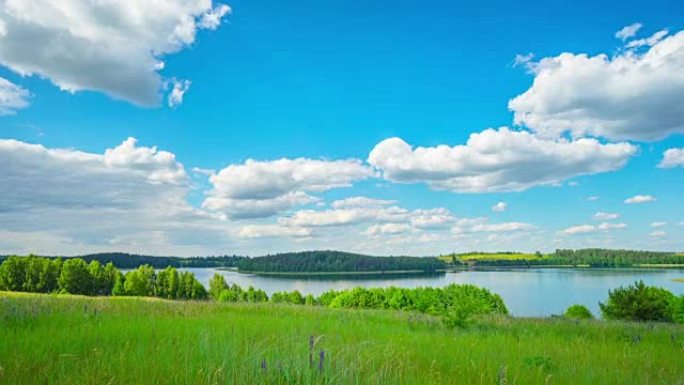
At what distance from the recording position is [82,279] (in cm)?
8156

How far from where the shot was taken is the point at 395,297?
226ft

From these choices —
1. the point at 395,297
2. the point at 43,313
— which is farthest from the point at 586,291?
the point at 43,313

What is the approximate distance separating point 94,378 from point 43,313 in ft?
18.6

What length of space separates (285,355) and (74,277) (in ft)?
294

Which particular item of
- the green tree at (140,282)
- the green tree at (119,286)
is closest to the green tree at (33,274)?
the green tree at (119,286)

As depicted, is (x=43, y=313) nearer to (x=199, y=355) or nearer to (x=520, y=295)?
(x=199, y=355)

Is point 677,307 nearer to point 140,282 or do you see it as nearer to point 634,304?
point 634,304

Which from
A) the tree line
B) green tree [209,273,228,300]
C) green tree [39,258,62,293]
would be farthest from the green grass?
green tree [209,273,228,300]

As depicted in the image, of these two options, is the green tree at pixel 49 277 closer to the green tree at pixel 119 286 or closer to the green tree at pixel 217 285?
the green tree at pixel 119 286

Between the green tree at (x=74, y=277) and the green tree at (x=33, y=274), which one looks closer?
the green tree at (x=74, y=277)

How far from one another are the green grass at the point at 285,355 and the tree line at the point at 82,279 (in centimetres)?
7580

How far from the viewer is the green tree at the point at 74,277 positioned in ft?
261

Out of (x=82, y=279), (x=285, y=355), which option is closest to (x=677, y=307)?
(x=285, y=355)

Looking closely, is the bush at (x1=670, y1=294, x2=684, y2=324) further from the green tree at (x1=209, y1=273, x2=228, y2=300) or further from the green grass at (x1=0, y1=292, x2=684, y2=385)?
the green tree at (x1=209, y1=273, x2=228, y2=300)
